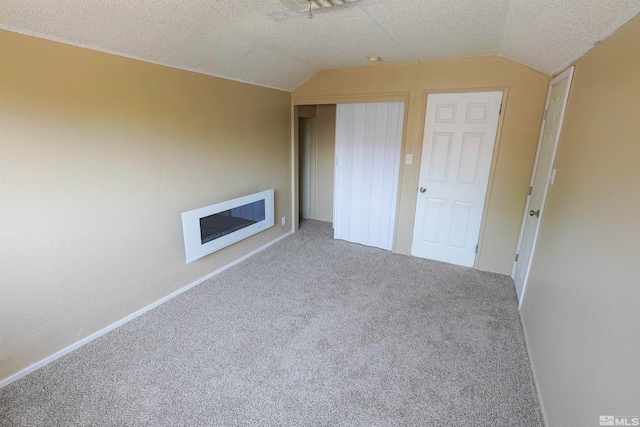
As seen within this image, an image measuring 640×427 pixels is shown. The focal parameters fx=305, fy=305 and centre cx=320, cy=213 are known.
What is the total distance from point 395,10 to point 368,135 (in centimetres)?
194

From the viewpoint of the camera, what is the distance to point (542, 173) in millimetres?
2609

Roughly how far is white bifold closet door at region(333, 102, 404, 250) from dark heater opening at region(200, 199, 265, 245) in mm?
1183

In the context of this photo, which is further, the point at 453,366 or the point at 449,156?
the point at 449,156

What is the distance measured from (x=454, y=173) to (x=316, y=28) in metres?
2.09

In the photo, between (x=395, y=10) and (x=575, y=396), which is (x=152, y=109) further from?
(x=575, y=396)

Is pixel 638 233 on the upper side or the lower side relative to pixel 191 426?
upper

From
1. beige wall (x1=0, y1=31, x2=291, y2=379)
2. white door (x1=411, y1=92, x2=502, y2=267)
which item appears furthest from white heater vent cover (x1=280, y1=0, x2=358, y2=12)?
white door (x1=411, y1=92, x2=502, y2=267)

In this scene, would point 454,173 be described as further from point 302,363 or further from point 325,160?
point 302,363

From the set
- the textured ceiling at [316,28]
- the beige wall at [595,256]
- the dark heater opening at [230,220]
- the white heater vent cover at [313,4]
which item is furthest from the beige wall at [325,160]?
the beige wall at [595,256]

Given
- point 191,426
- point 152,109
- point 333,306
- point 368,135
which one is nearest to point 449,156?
point 368,135

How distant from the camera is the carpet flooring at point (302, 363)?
168 centimetres

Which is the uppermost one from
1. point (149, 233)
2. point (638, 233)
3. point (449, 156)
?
point (449, 156)

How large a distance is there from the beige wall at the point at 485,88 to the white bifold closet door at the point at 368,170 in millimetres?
172

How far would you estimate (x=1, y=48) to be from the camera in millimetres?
1616
